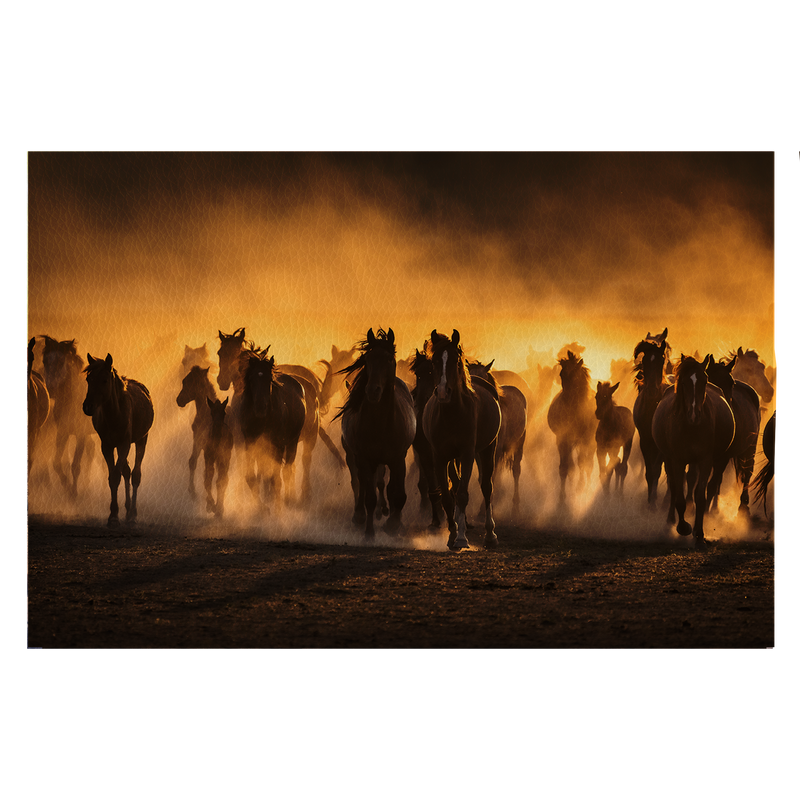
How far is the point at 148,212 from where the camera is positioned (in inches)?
235

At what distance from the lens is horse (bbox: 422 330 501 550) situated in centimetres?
615

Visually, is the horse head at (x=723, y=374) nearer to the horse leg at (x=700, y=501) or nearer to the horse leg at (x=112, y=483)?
the horse leg at (x=700, y=501)

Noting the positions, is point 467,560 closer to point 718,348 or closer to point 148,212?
point 718,348

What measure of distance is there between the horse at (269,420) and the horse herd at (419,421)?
0.03 ft

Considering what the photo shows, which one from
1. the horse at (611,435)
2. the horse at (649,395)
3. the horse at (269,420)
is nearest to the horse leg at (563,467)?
the horse at (611,435)

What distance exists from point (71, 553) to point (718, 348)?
4.97 m

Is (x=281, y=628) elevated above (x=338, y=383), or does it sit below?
below

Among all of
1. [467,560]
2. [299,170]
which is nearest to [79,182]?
[299,170]

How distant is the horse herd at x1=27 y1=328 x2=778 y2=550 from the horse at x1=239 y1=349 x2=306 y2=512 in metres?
0.01

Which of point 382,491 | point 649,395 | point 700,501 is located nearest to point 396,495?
point 382,491

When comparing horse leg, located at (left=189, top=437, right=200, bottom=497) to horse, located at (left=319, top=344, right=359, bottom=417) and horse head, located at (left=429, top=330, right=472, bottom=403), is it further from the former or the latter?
horse head, located at (left=429, top=330, right=472, bottom=403)

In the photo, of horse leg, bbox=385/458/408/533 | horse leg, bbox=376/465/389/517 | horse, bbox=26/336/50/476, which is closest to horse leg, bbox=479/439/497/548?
horse leg, bbox=385/458/408/533

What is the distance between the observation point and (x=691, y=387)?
6.26 metres

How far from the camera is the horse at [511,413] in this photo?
6.10 metres
